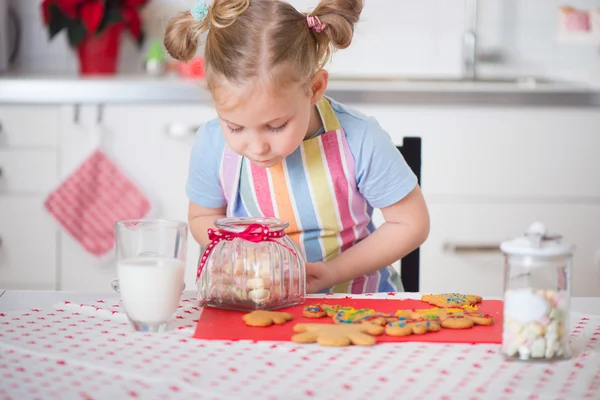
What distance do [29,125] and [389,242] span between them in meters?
1.36

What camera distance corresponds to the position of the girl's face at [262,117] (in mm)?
1145

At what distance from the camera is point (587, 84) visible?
233 cm

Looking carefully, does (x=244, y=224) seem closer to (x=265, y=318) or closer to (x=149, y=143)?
(x=265, y=318)

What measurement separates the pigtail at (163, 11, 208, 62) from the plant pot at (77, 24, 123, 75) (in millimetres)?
1488

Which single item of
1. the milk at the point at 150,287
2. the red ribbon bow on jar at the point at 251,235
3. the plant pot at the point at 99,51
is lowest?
the milk at the point at 150,287

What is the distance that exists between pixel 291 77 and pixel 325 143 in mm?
206

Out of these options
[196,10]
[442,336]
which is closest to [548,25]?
[196,10]

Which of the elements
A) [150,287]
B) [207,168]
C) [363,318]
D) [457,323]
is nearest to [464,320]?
[457,323]

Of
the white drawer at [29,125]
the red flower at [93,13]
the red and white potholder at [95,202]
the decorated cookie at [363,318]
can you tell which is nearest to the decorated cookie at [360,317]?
the decorated cookie at [363,318]

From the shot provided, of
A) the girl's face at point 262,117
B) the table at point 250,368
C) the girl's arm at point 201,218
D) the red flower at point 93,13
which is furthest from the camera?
the red flower at point 93,13

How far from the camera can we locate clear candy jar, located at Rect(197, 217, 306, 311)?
103 cm

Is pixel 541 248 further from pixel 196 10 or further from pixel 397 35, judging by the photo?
pixel 397 35

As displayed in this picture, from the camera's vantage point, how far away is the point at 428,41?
9.32 feet

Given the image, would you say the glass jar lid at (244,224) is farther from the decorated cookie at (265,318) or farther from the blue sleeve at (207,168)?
the blue sleeve at (207,168)
